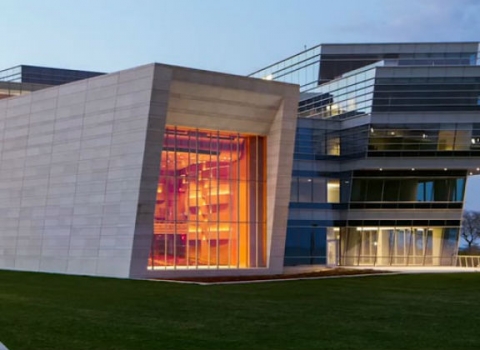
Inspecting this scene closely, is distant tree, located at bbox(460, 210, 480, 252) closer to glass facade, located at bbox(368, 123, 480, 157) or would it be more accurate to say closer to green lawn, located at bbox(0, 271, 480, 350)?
glass facade, located at bbox(368, 123, 480, 157)

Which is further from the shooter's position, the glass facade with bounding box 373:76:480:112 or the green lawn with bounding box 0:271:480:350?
the glass facade with bounding box 373:76:480:112

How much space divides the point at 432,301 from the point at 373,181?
32.0 metres

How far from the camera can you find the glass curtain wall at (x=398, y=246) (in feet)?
179

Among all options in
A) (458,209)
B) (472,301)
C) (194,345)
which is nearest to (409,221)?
(458,209)

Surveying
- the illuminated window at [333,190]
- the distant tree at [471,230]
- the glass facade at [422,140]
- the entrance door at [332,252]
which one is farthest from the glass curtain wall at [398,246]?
the distant tree at [471,230]

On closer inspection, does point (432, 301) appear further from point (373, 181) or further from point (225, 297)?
point (373, 181)

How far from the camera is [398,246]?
5491cm

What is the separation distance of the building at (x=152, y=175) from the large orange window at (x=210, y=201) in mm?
56

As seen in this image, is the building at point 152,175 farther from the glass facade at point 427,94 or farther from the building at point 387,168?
the glass facade at point 427,94

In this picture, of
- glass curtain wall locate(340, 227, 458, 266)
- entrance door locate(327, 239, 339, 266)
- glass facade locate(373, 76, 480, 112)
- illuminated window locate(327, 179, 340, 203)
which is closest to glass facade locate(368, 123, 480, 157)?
glass facade locate(373, 76, 480, 112)

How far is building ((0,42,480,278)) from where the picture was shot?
34.0 meters

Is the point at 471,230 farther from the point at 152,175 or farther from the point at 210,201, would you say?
the point at 152,175

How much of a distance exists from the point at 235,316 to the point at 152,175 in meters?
17.0

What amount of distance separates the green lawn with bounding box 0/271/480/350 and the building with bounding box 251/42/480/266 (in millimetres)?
24427
